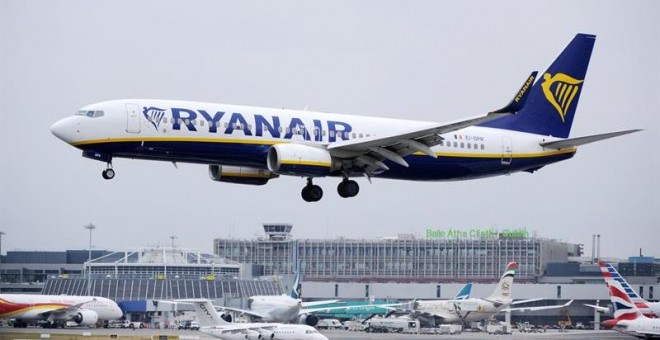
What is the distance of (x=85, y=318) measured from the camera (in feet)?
433

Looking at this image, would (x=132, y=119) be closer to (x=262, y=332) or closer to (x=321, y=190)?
(x=321, y=190)

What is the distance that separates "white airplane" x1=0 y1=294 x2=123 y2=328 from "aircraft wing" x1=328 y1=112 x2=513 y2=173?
66900 millimetres

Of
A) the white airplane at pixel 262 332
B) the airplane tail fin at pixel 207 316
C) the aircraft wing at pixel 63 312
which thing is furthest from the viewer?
the aircraft wing at pixel 63 312

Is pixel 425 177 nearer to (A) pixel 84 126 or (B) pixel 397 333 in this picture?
(A) pixel 84 126

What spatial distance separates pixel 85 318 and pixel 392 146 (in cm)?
6864

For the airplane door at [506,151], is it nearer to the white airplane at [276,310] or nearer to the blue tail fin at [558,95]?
the blue tail fin at [558,95]

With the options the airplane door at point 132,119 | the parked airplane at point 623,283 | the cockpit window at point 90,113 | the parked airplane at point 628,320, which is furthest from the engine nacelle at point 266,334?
the cockpit window at point 90,113

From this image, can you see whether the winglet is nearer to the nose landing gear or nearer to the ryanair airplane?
the ryanair airplane

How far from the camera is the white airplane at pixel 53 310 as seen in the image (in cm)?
13025

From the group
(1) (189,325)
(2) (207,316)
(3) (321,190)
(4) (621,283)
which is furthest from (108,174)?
(1) (189,325)

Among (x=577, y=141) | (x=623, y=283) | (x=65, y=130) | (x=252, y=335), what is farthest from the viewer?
(x=623, y=283)

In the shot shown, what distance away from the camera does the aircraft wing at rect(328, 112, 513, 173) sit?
232 ft

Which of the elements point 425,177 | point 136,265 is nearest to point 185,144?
point 425,177

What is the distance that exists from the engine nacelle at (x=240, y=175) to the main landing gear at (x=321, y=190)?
2.37 metres
